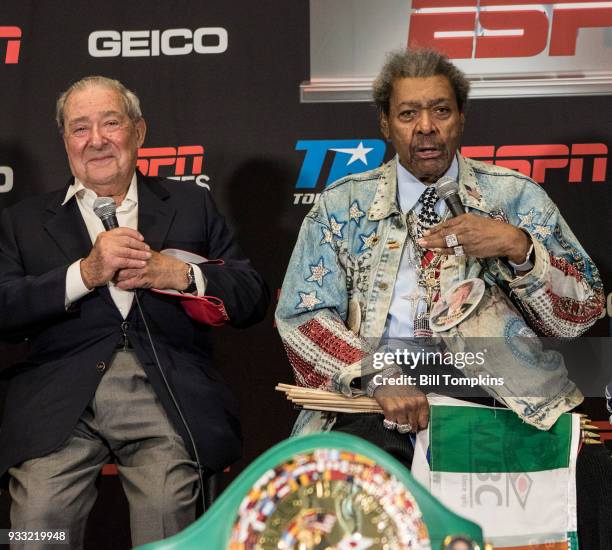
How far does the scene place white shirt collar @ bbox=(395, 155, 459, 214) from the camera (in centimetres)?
281

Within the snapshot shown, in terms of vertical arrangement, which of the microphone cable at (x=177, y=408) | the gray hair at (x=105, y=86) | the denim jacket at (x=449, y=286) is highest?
the gray hair at (x=105, y=86)

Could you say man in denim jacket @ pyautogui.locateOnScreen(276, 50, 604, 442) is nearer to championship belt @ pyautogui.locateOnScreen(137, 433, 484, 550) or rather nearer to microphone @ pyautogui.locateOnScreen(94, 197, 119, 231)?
microphone @ pyautogui.locateOnScreen(94, 197, 119, 231)

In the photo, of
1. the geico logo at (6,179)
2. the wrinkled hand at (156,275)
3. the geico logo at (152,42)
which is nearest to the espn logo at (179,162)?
the geico logo at (152,42)

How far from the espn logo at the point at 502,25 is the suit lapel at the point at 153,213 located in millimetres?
1148

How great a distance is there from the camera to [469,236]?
7.76 ft

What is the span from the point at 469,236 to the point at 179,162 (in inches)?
58.7

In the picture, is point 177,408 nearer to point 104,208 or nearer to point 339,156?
point 104,208

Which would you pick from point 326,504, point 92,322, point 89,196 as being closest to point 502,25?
point 89,196

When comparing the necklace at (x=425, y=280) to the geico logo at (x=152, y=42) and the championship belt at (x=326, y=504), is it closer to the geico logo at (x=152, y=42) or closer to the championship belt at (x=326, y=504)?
the geico logo at (x=152, y=42)

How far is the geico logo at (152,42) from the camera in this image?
3.54m

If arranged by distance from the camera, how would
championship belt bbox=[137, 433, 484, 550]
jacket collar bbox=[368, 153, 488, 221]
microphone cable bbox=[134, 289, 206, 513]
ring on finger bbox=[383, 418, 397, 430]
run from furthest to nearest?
jacket collar bbox=[368, 153, 488, 221]
microphone cable bbox=[134, 289, 206, 513]
ring on finger bbox=[383, 418, 397, 430]
championship belt bbox=[137, 433, 484, 550]

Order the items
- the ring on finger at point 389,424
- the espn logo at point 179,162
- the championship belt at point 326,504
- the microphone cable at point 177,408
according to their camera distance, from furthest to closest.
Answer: the espn logo at point 179,162 → the microphone cable at point 177,408 → the ring on finger at point 389,424 → the championship belt at point 326,504

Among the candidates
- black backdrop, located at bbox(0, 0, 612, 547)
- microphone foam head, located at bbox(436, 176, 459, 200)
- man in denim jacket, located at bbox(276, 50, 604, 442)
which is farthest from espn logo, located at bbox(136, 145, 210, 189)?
microphone foam head, located at bbox(436, 176, 459, 200)

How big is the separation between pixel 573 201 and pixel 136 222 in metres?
1.56
